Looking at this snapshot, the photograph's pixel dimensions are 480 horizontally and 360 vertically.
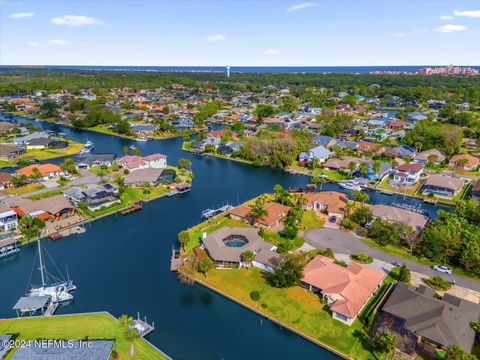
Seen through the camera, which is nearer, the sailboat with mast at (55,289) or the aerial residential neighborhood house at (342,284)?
the aerial residential neighborhood house at (342,284)

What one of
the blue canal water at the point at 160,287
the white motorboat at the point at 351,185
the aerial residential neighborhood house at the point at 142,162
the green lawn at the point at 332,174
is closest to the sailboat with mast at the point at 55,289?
the blue canal water at the point at 160,287

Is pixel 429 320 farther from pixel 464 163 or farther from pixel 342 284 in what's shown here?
pixel 464 163

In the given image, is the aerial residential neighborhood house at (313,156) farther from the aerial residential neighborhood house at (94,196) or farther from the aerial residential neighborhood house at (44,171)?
the aerial residential neighborhood house at (44,171)

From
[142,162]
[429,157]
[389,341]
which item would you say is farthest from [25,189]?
[429,157]

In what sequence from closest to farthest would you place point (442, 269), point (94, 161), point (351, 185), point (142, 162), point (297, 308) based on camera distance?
point (297, 308), point (442, 269), point (351, 185), point (142, 162), point (94, 161)

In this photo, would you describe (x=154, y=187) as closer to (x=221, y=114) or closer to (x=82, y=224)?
(x=82, y=224)
